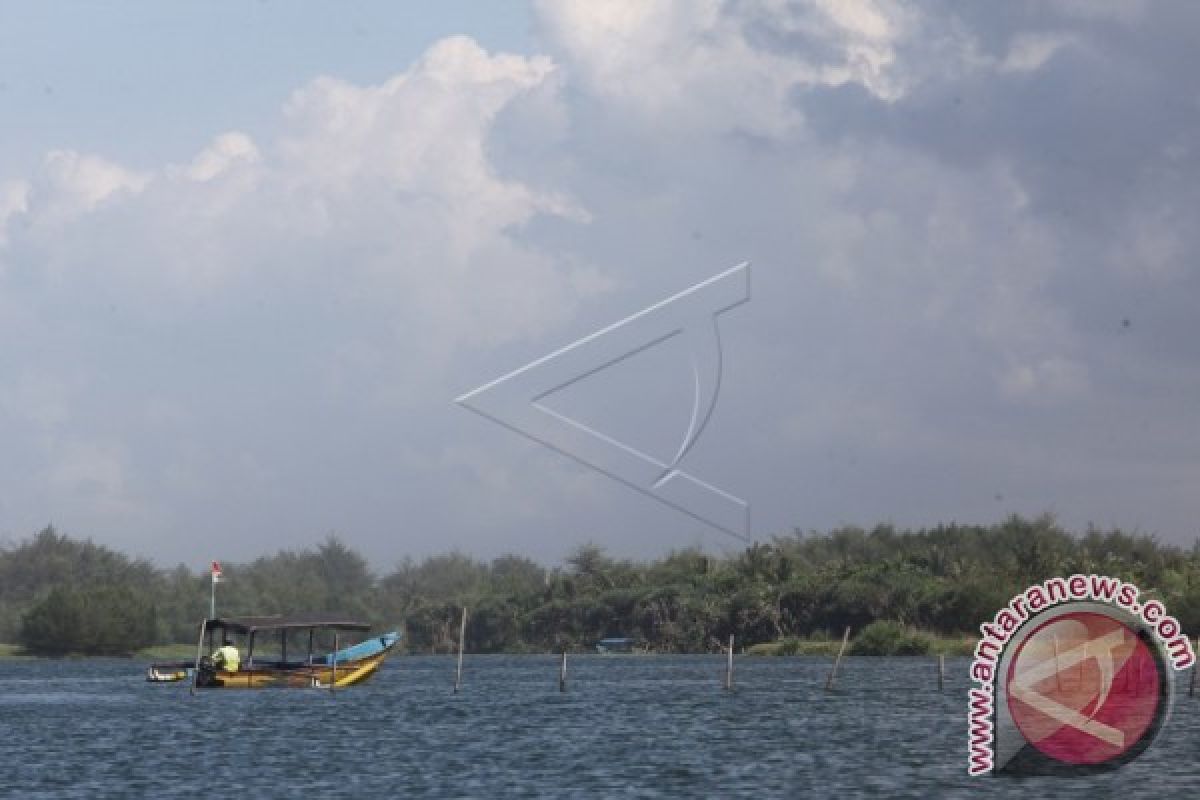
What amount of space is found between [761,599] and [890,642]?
708 inches

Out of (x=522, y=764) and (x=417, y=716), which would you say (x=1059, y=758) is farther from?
(x=417, y=716)

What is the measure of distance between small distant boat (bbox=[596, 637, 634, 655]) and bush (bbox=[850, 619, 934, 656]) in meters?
32.0

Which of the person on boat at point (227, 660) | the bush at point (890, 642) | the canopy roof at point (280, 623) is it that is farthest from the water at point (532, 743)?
the bush at point (890, 642)

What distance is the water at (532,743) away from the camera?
48.3 meters

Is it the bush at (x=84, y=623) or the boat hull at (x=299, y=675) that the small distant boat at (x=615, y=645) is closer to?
the bush at (x=84, y=623)

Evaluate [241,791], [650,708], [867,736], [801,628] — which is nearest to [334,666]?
[650,708]

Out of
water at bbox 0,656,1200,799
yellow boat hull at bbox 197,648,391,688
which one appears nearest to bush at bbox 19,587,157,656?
water at bbox 0,656,1200,799

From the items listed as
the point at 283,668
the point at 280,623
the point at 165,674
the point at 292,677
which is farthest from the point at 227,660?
the point at 165,674

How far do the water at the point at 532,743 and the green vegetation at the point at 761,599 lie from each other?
4056 centimetres

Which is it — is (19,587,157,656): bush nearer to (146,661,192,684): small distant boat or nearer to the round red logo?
(146,661,192,684): small distant boat

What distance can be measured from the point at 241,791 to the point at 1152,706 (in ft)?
121

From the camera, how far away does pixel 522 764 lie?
54406 millimetres

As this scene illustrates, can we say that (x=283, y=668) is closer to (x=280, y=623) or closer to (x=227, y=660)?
(x=280, y=623)

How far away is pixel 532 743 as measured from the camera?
201ft
